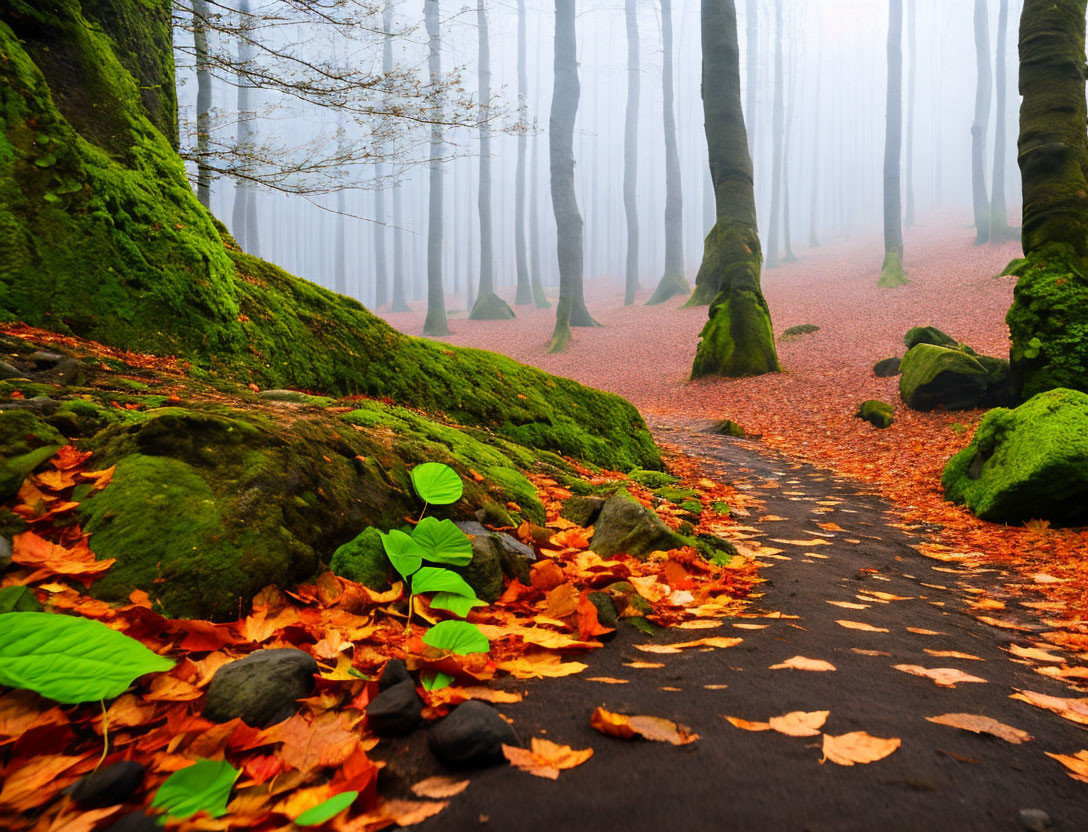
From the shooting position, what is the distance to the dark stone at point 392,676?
127 cm

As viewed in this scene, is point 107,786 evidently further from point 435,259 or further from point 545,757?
point 435,259

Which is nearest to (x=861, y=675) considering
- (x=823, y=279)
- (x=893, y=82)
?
(x=823, y=279)

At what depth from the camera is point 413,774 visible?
3.36ft

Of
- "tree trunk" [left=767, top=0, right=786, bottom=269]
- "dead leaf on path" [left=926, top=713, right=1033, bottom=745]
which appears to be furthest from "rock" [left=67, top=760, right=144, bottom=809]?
"tree trunk" [left=767, top=0, right=786, bottom=269]

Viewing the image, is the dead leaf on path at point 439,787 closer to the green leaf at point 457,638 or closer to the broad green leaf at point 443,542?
the green leaf at point 457,638

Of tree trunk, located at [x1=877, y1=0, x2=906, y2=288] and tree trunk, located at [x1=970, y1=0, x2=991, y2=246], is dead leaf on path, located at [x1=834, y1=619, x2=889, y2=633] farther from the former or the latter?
tree trunk, located at [x1=970, y1=0, x2=991, y2=246]

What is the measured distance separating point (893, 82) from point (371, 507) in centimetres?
3473

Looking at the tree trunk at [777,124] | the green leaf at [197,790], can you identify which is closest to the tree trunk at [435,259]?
the tree trunk at [777,124]

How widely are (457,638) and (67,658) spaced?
0.75 metres

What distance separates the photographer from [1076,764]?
1.12m

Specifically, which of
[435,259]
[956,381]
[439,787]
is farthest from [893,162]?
[439,787]

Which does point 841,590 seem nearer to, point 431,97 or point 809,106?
point 431,97

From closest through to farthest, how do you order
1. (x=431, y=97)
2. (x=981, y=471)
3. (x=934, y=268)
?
(x=981, y=471) → (x=431, y=97) → (x=934, y=268)

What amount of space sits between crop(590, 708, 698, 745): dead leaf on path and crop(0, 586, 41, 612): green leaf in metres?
1.16
